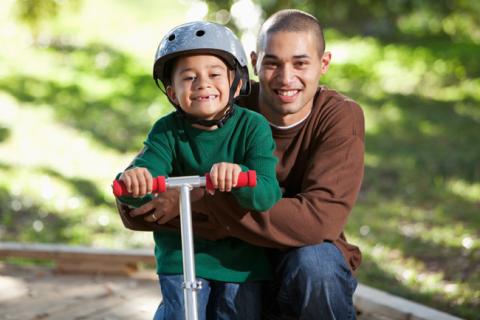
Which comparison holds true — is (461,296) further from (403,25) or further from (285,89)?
(403,25)

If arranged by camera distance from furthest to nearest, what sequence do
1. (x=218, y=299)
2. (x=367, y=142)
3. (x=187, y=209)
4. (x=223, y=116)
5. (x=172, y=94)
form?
(x=367, y=142) → (x=218, y=299) → (x=172, y=94) → (x=223, y=116) → (x=187, y=209)

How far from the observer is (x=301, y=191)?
12.1 ft

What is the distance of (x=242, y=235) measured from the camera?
3457 mm

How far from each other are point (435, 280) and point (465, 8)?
12985mm

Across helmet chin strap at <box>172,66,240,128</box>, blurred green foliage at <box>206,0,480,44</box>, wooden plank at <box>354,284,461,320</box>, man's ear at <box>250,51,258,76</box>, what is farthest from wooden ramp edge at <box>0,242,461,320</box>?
blurred green foliage at <box>206,0,480,44</box>

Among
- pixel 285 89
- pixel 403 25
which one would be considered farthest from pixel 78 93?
pixel 403 25

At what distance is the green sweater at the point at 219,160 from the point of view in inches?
128

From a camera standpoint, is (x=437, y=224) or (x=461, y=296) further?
(x=437, y=224)

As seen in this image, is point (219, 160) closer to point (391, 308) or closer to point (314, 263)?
point (314, 263)

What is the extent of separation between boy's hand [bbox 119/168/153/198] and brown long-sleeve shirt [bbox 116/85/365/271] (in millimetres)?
450

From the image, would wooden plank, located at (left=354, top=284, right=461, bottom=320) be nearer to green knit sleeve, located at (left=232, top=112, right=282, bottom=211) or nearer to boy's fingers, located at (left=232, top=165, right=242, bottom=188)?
green knit sleeve, located at (left=232, top=112, right=282, bottom=211)

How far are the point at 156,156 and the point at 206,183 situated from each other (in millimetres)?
535

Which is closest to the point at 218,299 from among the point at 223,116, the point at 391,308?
the point at 223,116

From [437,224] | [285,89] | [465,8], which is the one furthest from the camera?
[465,8]
